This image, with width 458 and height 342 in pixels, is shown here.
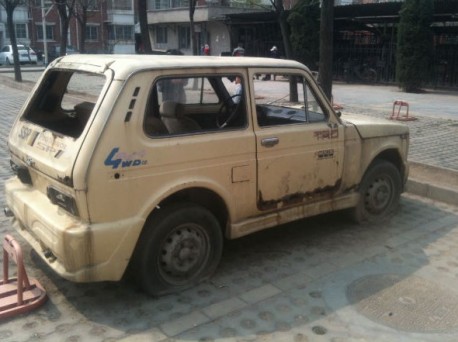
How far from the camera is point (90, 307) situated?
383 centimetres

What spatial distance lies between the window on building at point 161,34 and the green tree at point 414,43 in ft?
90.7

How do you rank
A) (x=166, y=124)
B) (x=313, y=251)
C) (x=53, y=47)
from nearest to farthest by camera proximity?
(x=166, y=124) < (x=313, y=251) < (x=53, y=47)

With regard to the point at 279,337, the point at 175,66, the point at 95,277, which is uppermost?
the point at 175,66

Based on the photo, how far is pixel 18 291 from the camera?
→ 373cm

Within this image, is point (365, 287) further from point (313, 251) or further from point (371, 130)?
point (371, 130)

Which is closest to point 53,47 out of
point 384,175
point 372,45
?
point 372,45

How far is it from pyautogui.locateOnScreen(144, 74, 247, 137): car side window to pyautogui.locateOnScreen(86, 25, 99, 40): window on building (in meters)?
53.2

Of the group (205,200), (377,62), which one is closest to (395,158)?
(205,200)

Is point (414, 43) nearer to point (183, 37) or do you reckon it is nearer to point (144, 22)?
point (144, 22)

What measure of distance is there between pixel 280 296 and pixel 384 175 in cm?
220

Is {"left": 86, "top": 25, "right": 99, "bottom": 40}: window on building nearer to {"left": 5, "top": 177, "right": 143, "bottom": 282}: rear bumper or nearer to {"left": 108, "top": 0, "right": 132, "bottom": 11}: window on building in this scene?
{"left": 108, "top": 0, "right": 132, "bottom": 11}: window on building

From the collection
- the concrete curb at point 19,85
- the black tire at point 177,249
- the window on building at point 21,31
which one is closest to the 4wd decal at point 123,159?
the black tire at point 177,249

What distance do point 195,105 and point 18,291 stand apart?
2.15 metres

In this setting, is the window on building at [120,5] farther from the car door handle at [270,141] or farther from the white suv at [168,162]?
the car door handle at [270,141]
